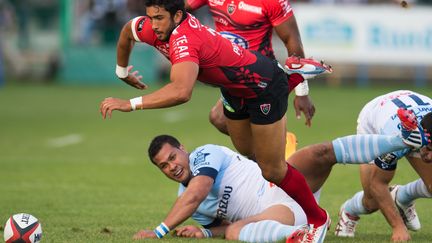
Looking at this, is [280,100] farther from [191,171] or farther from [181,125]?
[181,125]

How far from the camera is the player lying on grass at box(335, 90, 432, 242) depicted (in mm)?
8750

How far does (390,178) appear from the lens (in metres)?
9.07

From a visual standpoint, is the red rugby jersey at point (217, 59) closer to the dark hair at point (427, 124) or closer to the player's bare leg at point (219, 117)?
the dark hair at point (427, 124)

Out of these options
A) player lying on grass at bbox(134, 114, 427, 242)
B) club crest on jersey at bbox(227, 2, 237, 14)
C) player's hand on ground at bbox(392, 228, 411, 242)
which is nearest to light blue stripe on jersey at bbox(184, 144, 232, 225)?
player lying on grass at bbox(134, 114, 427, 242)

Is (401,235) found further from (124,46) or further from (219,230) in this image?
(124,46)

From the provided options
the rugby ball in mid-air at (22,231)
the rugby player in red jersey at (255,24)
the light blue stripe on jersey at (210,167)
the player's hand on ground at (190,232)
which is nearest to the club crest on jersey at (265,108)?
the light blue stripe on jersey at (210,167)

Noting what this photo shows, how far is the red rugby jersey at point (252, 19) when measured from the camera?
35.6 feet

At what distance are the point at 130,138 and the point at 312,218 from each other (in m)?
9.85

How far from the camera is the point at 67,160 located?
1533 cm

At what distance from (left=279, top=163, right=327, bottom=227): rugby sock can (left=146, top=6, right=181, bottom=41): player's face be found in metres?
1.46

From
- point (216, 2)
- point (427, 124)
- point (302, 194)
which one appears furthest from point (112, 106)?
point (216, 2)

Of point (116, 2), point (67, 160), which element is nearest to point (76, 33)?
point (116, 2)

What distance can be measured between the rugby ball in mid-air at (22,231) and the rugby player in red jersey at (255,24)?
3214 millimetres

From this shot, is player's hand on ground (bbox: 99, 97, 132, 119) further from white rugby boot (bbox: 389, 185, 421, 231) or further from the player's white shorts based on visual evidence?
white rugby boot (bbox: 389, 185, 421, 231)
